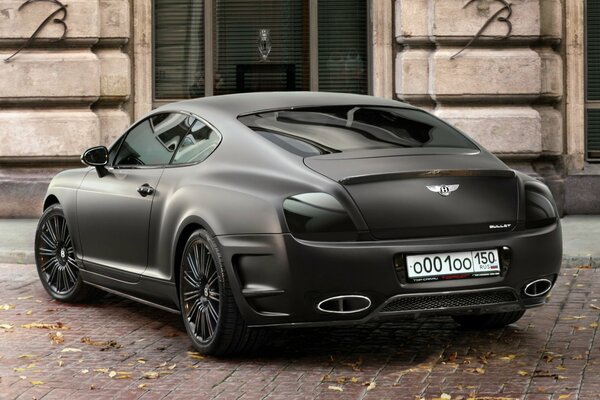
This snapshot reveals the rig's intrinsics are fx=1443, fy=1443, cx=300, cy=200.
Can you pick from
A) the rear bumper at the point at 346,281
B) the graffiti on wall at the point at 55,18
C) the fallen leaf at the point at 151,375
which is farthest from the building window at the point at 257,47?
the fallen leaf at the point at 151,375

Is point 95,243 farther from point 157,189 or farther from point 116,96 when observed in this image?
point 116,96

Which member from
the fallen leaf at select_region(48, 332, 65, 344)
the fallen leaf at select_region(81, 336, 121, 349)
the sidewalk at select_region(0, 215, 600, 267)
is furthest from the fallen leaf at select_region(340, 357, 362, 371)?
the sidewalk at select_region(0, 215, 600, 267)

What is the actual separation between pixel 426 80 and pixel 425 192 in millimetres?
8316

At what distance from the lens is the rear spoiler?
7.11m

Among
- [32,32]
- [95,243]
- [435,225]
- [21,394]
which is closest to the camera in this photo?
[21,394]

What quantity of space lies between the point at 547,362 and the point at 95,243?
310 centimetres

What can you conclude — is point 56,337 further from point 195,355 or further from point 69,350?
point 195,355

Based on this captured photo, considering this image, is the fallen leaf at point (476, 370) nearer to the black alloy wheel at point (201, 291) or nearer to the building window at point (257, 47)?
the black alloy wheel at point (201, 291)

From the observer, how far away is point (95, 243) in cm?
902

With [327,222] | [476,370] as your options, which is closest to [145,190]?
[327,222]

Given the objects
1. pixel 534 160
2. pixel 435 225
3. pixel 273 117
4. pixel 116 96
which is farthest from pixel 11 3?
pixel 435 225

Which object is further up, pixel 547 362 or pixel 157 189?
pixel 157 189

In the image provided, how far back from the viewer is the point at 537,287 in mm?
7582

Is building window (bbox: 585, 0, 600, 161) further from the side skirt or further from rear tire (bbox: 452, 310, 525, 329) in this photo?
the side skirt
